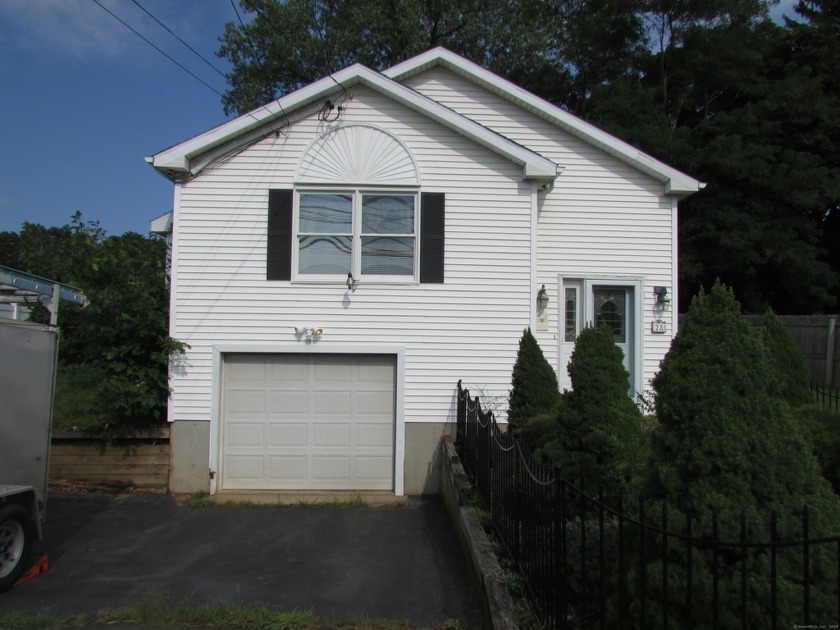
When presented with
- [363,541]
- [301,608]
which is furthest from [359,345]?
[301,608]

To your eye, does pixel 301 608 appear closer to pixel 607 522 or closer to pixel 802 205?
pixel 607 522

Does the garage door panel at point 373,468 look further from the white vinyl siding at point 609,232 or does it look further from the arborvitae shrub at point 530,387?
the white vinyl siding at point 609,232

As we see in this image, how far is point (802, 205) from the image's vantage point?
67.2ft

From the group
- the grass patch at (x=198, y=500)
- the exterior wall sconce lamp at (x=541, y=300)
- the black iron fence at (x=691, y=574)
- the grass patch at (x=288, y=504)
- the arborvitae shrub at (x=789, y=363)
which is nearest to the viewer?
the black iron fence at (x=691, y=574)

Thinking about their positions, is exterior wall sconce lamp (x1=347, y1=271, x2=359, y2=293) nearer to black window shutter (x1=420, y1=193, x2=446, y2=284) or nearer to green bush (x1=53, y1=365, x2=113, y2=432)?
black window shutter (x1=420, y1=193, x2=446, y2=284)

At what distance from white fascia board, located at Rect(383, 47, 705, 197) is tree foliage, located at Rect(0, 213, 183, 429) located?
5099 mm

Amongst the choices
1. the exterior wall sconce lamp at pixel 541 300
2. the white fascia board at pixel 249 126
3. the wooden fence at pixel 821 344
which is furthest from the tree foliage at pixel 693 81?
the white fascia board at pixel 249 126

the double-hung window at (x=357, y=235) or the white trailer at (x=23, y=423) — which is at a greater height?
the double-hung window at (x=357, y=235)

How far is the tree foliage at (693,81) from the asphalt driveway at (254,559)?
1726cm

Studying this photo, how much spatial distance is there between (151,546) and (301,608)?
2.48 meters

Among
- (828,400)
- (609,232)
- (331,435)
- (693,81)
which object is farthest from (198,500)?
(693,81)

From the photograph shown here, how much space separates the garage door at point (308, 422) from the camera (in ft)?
28.6

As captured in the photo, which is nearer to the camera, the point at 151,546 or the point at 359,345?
the point at 151,546

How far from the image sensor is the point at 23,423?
5598mm
